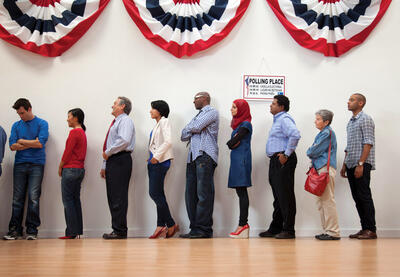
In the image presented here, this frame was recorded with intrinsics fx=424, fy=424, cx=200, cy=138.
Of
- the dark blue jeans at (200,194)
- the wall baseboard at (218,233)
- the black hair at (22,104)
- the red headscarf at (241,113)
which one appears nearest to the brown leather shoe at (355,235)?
the wall baseboard at (218,233)

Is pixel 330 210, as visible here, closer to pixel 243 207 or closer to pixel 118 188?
pixel 243 207

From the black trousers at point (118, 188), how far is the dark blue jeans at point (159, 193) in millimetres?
278

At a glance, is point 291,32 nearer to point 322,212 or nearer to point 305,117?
point 305,117

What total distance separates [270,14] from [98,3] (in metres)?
2.17

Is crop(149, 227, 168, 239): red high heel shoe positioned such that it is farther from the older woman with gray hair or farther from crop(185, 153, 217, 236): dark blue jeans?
the older woman with gray hair

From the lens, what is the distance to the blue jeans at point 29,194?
15.7 feet

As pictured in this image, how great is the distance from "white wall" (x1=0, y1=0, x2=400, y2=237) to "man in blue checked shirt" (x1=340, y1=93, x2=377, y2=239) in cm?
52

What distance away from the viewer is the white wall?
5.14 m

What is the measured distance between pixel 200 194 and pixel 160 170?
53cm

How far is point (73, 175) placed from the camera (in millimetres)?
4746

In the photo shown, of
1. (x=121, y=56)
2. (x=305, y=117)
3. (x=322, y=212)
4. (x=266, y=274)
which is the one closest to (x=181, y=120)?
(x=121, y=56)

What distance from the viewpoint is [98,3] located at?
5.30 metres

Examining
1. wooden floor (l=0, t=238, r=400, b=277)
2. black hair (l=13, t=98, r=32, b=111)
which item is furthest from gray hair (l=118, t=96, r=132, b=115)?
wooden floor (l=0, t=238, r=400, b=277)

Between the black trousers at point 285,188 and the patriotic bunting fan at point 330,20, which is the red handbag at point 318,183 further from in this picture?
the patriotic bunting fan at point 330,20
